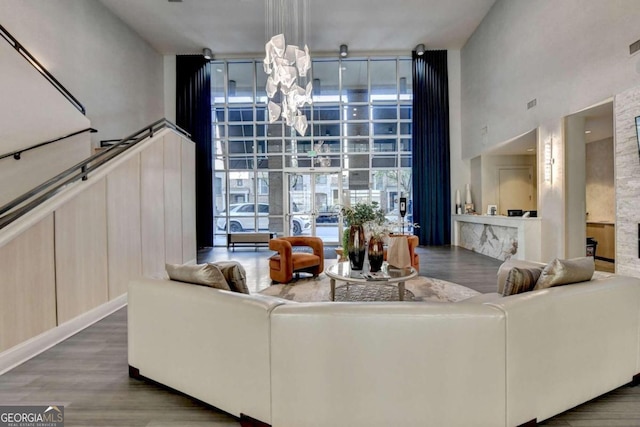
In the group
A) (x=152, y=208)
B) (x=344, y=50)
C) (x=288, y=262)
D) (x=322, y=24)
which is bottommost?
(x=288, y=262)

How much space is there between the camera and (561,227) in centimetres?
548

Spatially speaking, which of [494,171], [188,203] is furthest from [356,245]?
[494,171]

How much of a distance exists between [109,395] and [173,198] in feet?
14.3

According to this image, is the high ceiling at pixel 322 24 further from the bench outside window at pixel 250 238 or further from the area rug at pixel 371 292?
the area rug at pixel 371 292

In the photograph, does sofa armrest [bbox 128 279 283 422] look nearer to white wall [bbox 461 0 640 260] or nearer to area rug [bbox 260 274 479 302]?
area rug [bbox 260 274 479 302]

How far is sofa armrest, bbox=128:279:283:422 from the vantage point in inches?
69.5

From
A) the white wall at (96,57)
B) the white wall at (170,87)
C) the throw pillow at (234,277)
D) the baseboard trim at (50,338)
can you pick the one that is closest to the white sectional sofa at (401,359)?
the throw pillow at (234,277)

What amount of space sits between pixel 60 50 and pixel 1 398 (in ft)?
22.3

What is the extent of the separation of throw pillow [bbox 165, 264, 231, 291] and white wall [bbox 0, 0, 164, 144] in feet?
20.3

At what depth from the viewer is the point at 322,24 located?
820cm

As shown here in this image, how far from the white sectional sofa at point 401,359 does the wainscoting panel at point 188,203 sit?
5146 millimetres

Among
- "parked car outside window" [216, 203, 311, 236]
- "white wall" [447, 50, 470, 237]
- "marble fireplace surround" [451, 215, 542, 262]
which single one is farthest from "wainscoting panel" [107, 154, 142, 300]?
"white wall" [447, 50, 470, 237]

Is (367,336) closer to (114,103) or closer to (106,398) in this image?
(106,398)

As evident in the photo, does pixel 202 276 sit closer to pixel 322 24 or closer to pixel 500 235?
pixel 500 235
